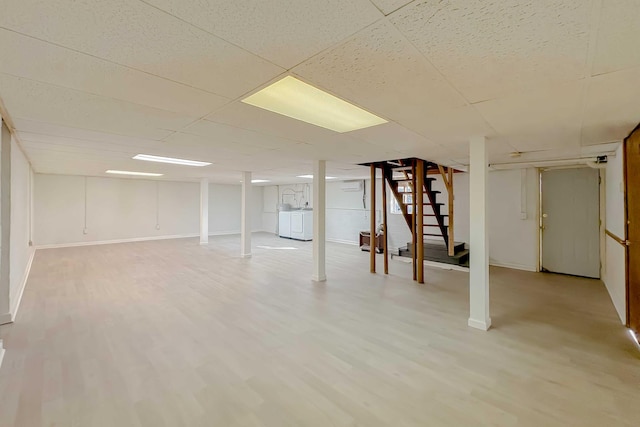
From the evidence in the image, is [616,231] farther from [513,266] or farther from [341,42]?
[341,42]

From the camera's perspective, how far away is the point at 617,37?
118cm

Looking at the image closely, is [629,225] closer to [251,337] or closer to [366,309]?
[366,309]

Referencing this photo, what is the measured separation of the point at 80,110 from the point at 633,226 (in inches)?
200

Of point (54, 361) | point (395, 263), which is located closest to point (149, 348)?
point (54, 361)

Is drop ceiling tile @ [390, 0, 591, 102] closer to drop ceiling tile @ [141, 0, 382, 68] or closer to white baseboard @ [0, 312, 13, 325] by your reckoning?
drop ceiling tile @ [141, 0, 382, 68]

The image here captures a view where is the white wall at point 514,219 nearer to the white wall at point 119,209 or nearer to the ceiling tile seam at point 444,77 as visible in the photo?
the ceiling tile seam at point 444,77

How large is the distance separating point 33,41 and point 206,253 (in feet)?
21.1

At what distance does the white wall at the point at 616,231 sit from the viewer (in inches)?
123

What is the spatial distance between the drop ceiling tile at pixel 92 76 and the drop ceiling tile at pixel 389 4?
1.29m

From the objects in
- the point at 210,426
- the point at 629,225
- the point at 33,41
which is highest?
the point at 33,41

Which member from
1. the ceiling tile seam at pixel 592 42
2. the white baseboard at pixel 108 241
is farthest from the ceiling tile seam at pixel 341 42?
the white baseboard at pixel 108 241

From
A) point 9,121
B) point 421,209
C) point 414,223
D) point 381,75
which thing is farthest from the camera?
point 414,223

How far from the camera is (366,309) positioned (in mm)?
3443

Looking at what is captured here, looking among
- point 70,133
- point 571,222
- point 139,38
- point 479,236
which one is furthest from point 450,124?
point 571,222
